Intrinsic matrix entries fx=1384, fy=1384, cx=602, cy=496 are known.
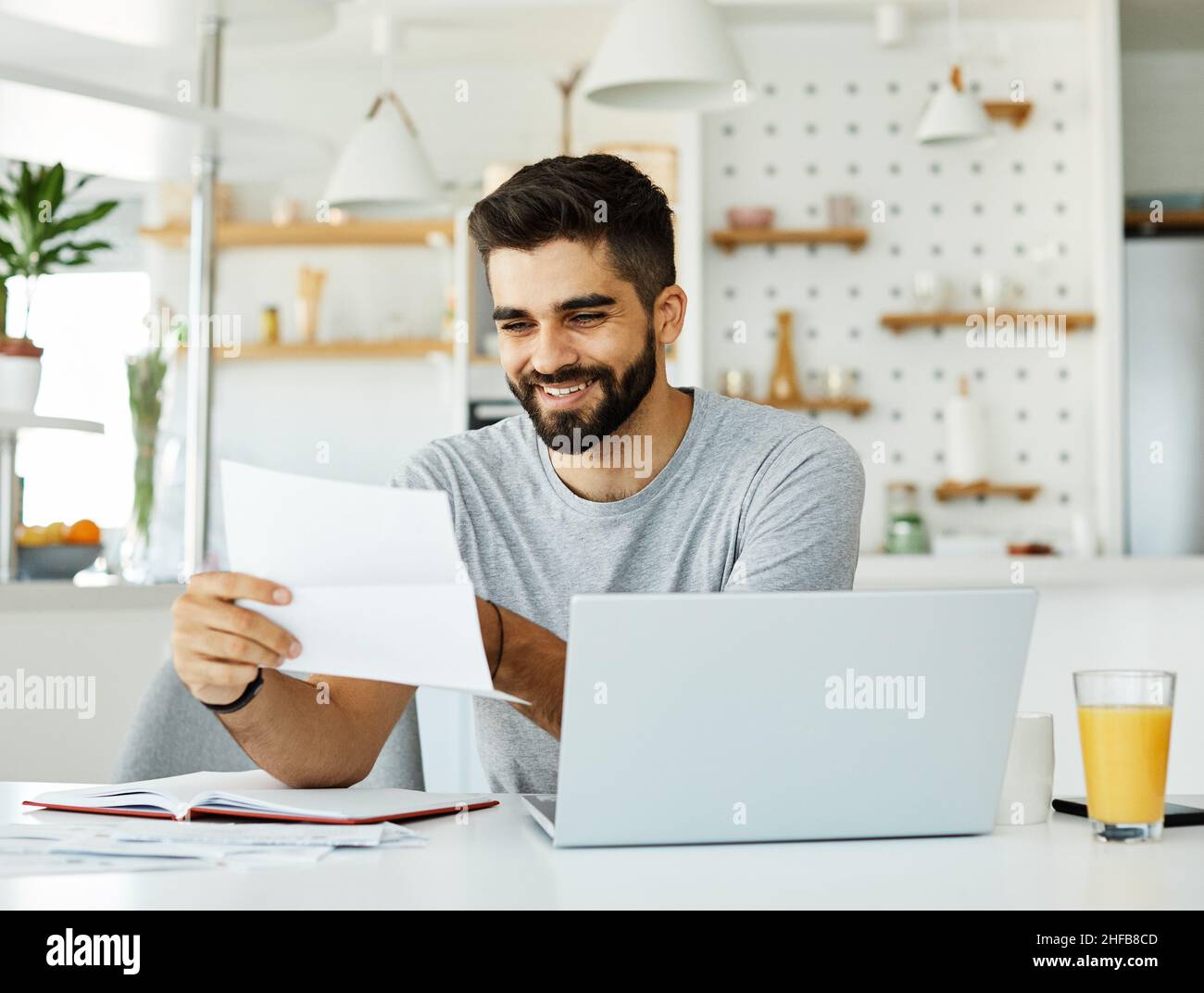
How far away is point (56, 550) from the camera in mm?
2309

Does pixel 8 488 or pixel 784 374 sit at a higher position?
pixel 784 374

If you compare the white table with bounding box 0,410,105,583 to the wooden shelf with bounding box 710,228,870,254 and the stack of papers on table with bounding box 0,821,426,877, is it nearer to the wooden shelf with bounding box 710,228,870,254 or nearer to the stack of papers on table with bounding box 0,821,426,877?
the stack of papers on table with bounding box 0,821,426,877

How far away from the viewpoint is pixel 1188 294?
461cm

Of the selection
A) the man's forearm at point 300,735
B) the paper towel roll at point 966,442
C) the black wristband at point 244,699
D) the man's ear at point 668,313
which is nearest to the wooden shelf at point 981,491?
the paper towel roll at point 966,442

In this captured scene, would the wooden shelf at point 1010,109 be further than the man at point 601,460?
Yes

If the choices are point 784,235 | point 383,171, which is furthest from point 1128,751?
point 784,235

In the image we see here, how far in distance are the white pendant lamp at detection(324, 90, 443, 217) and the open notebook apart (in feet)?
8.65

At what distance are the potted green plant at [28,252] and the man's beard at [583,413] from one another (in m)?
0.96

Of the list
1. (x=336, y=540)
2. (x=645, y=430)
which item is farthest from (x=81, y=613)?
(x=336, y=540)

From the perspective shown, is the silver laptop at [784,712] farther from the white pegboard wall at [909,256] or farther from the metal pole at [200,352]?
the white pegboard wall at [909,256]

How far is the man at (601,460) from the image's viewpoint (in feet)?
5.01

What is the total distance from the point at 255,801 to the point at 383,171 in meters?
2.87

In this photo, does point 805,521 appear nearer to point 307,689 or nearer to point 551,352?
point 551,352
